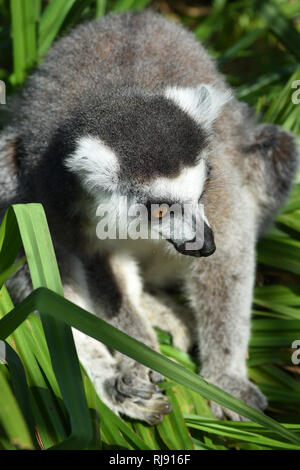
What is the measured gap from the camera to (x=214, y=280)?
4.25m

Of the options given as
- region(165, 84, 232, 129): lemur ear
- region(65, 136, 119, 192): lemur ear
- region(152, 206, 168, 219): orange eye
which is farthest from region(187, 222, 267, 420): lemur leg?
region(65, 136, 119, 192): lemur ear

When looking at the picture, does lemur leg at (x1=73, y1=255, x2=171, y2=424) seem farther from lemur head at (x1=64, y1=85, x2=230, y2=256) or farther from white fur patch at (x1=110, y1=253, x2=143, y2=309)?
lemur head at (x1=64, y1=85, x2=230, y2=256)

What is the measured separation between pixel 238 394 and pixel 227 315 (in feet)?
1.94

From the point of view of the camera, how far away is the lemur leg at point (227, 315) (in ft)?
13.8

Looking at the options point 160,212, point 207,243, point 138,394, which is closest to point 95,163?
point 160,212

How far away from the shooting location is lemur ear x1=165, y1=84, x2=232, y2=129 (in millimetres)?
3658

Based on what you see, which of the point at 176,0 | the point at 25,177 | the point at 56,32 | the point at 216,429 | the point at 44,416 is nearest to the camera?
the point at 44,416

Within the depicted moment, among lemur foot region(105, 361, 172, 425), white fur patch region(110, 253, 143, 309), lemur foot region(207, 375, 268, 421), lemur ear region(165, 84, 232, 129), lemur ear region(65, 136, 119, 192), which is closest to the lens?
lemur ear region(65, 136, 119, 192)

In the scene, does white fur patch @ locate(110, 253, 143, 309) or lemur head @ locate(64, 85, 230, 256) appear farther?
white fur patch @ locate(110, 253, 143, 309)

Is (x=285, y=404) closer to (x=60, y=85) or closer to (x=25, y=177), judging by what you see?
(x=25, y=177)

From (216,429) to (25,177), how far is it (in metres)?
2.23

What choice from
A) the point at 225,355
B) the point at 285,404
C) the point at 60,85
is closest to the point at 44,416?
the point at 225,355

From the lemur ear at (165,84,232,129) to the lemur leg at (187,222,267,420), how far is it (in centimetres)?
95

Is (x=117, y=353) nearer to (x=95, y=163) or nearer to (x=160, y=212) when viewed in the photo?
(x=160, y=212)
